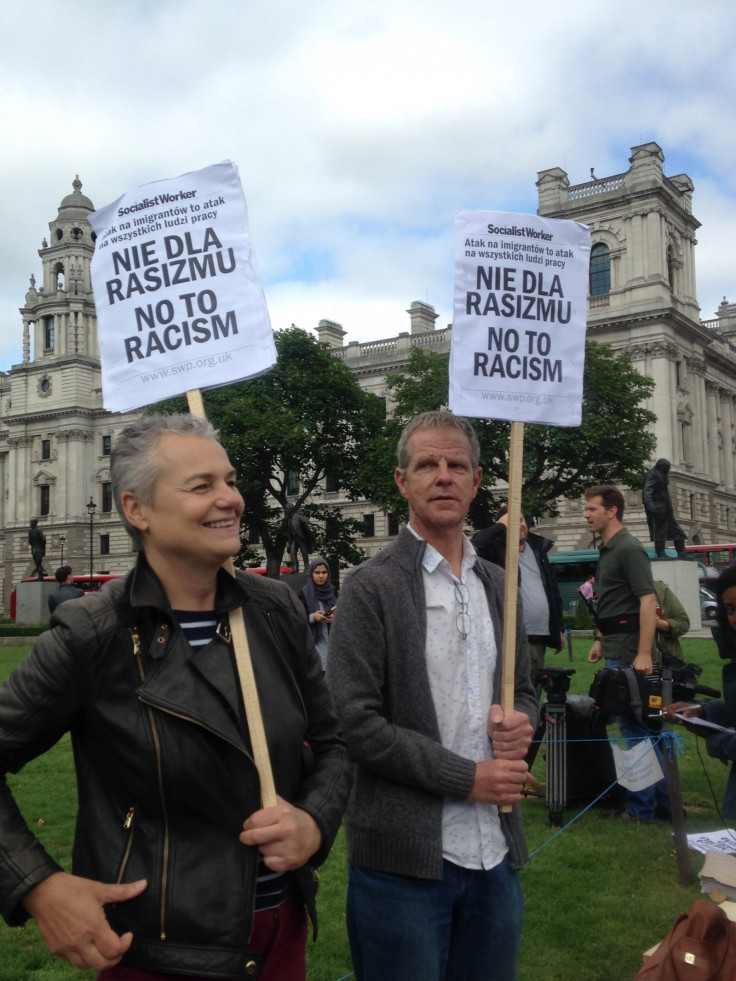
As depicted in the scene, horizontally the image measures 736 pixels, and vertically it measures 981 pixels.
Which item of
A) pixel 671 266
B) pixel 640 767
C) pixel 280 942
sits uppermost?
pixel 671 266

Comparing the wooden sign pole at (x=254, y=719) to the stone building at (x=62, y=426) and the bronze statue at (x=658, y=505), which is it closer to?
the bronze statue at (x=658, y=505)

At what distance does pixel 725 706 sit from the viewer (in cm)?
480

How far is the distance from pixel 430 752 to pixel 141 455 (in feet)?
3.68

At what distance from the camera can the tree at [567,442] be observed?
3769 cm

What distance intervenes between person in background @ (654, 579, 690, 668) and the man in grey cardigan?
5099 millimetres

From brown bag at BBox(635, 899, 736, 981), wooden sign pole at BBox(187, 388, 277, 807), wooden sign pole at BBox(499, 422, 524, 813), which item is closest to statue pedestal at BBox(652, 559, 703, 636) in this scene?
brown bag at BBox(635, 899, 736, 981)

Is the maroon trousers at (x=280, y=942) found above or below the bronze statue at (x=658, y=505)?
below

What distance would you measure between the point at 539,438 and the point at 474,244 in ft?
115

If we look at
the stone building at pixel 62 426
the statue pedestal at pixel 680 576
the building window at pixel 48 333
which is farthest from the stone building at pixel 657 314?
the building window at pixel 48 333

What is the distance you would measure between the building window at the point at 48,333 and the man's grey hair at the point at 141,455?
76.2 meters

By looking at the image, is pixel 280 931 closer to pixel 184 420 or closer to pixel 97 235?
pixel 184 420

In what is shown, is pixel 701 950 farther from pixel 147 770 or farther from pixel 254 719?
pixel 147 770

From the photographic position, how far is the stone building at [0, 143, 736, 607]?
5012 cm

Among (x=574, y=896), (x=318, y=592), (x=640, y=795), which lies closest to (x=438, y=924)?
(x=574, y=896)
